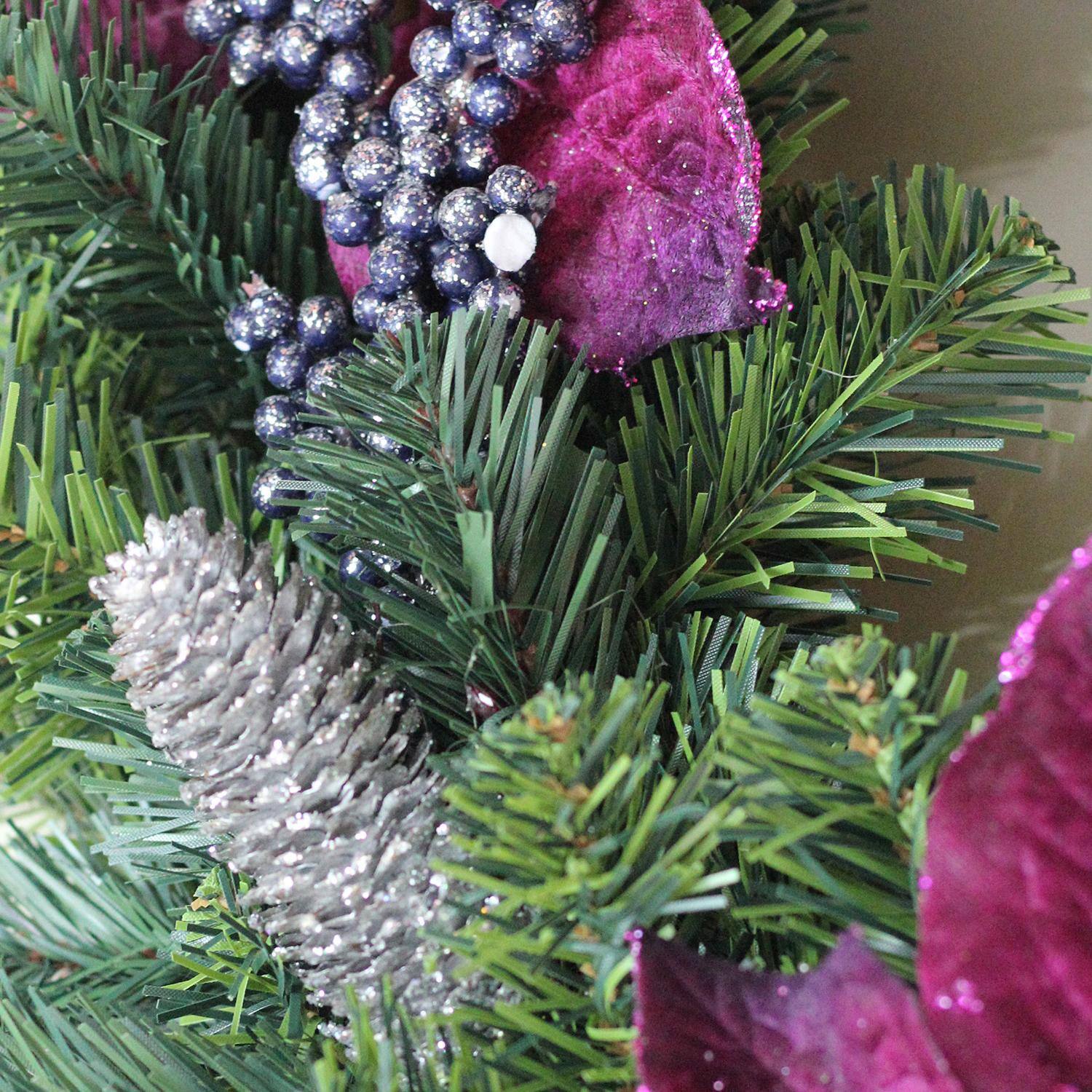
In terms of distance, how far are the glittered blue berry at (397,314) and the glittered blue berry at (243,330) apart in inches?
2.2

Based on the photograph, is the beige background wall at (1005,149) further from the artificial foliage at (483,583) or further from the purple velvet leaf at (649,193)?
the purple velvet leaf at (649,193)

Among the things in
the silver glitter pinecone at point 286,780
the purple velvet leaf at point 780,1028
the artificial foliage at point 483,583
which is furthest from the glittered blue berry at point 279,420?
the purple velvet leaf at point 780,1028

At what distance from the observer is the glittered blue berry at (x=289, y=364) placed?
0.36m

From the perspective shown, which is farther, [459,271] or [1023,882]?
[459,271]

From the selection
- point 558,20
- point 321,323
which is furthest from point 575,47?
point 321,323

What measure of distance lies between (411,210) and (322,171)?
2.0 inches

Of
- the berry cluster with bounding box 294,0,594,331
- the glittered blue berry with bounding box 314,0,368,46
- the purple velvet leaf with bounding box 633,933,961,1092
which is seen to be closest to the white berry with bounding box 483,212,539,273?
the berry cluster with bounding box 294,0,594,331

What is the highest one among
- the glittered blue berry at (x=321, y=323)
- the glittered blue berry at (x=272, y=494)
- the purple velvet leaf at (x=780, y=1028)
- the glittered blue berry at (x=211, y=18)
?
the glittered blue berry at (x=211, y=18)

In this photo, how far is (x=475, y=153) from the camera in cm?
34

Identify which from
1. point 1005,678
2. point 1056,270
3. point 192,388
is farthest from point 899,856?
point 192,388

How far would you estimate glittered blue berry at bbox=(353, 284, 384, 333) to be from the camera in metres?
0.35

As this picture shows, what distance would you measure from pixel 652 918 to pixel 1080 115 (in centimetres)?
32

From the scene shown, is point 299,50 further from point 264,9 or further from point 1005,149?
point 1005,149

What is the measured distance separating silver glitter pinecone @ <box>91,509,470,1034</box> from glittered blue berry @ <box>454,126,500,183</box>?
161mm
